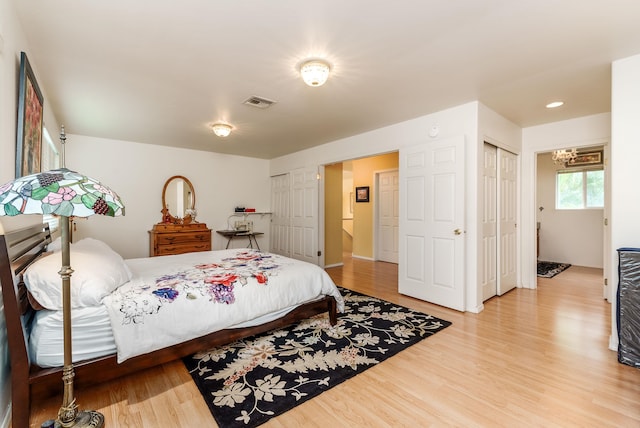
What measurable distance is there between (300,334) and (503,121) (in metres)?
3.57

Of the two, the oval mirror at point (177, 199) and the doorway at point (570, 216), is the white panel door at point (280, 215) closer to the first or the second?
the oval mirror at point (177, 199)

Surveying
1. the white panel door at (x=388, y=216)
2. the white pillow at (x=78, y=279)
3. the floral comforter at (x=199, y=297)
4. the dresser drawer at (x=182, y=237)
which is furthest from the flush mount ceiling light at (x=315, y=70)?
the white panel door at (x=388, y=216)

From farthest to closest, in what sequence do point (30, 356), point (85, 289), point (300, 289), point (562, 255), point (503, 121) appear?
point (562, 255), point (503, 121), point (300, 289), point (85, 289), point (30, 356)

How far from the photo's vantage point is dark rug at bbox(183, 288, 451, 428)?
1742 mm

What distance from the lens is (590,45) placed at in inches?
81.7

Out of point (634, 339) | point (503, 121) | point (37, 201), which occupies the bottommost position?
point (634, 339)

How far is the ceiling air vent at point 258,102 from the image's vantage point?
9.98 feet

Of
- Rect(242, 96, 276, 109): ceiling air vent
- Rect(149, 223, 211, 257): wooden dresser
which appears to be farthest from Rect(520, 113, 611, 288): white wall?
Rect(149, 223, 211, 257): wooden dresser

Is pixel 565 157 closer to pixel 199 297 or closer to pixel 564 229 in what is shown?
pixel 564 229

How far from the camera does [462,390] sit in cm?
185

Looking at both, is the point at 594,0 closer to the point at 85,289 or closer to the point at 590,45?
the point at 590,45

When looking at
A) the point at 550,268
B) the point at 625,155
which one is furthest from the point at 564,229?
the point at 625,155

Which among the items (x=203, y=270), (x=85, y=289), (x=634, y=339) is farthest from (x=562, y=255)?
(x=85, y=289)

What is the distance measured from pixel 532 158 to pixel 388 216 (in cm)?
Answer: 285
